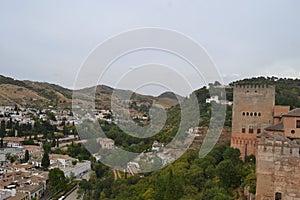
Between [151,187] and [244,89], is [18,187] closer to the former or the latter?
[151,187]

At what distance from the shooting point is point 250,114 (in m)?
12.1

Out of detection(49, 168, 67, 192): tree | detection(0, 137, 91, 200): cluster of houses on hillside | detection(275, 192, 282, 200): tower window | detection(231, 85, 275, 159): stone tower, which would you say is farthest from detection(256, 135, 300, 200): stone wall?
detection(49, 168, 67, 192): tree

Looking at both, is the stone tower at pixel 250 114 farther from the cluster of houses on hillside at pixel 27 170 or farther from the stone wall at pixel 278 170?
the cluster of houses on hillside at pixel 27 170

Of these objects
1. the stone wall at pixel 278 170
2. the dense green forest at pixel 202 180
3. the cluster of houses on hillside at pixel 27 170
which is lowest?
the cluster of houses on hillside at pixel 27 170

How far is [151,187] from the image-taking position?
11.6 metres

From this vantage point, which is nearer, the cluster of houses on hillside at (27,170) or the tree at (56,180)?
the cluster of houses on hillside at (27,170)

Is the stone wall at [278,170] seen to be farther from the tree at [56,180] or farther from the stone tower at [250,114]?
the tree at [56,180]

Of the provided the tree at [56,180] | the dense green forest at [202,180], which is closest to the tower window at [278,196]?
the dense green forest at [202,180]

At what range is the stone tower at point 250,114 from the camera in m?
11.9

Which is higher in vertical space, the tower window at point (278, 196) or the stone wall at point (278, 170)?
the stone wall at point (278, 170)

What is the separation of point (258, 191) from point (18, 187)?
14.7 m

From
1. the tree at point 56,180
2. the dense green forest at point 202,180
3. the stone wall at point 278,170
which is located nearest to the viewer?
the stone wall at point 278,170

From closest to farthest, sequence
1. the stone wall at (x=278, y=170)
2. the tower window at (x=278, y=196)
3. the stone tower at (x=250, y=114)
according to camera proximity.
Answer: the stone wall at (x=278, y=170) → the tower window at (x=278, y=196) → the stone tower at (x=250, y=114)

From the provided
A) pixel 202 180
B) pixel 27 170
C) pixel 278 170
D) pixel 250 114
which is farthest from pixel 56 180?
pixel 278 170
